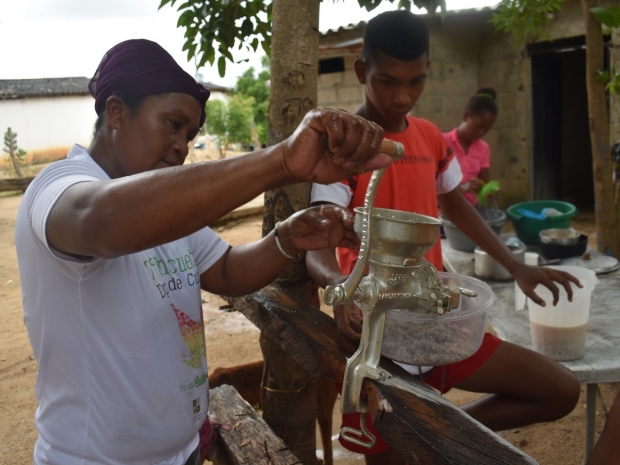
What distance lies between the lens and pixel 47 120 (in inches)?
893

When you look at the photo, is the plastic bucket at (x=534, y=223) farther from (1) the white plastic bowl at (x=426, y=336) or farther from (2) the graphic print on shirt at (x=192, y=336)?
(2) the graphic print on shirt at (x=192, y=336)

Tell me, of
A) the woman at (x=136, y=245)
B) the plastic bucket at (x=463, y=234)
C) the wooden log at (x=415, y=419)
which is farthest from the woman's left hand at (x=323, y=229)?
the plastic bucket at (x=463, y=234)

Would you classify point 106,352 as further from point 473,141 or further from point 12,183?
point 12,183

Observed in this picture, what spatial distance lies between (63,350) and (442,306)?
0.94m

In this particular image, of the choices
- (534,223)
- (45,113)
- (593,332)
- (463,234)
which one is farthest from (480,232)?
(45,113)

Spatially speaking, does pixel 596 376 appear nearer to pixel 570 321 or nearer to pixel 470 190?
pixel 570 321

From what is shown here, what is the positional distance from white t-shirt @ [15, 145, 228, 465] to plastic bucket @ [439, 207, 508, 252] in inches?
106

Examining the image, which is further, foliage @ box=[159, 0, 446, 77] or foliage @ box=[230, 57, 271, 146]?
foliage @ box=[230, 57, 271, 146]

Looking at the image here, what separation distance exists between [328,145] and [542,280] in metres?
1.49

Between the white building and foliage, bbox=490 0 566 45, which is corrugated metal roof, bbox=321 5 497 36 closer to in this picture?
foliage, bbox=490 0 566 45

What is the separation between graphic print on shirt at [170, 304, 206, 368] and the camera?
1585 millimetres

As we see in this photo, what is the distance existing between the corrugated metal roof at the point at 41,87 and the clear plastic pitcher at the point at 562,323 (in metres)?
23.3

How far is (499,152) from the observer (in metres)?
9.02

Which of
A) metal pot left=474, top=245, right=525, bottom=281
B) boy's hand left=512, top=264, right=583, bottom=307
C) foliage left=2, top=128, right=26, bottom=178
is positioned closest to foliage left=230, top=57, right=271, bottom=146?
foliage left=2, top=128, right=26, bottom=178
